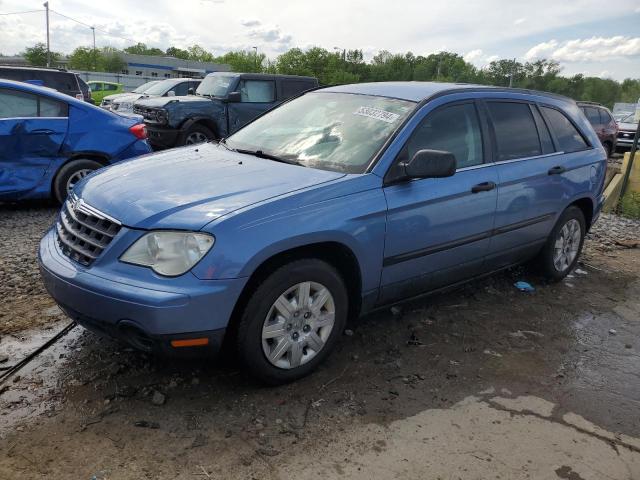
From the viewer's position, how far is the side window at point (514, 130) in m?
4.23

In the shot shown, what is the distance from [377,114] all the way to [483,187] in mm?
933

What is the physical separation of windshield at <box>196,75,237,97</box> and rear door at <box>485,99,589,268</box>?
7.79 m

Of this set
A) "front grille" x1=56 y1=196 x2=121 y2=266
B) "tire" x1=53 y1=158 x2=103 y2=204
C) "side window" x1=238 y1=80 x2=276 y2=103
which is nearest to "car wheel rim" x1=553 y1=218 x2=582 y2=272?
"front grille" x1=56 y1=196 x2=121 y2=266

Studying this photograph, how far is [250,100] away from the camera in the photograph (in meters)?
11.4

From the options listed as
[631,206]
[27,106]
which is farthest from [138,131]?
[631,206]

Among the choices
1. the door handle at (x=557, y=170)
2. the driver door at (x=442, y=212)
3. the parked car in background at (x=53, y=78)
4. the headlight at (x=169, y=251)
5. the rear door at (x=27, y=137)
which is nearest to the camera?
the headlight at (x=169, y=251)

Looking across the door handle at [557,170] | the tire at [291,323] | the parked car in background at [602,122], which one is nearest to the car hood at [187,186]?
the tire at [291,323]

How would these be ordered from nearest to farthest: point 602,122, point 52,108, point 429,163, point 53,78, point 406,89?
point 429,163 < point 406,89 < point 52,108 < point 53,78 < point 602,122

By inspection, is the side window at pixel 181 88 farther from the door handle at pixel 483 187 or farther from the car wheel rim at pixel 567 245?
the door handle at pixel 483 187

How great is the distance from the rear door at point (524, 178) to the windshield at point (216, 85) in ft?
25.6

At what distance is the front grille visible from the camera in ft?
9.28

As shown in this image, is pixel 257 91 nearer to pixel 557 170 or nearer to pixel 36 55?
pixel 557 170

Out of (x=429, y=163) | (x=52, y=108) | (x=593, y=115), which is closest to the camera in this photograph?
(x=429, y=163)

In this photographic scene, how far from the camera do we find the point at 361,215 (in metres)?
3.18
